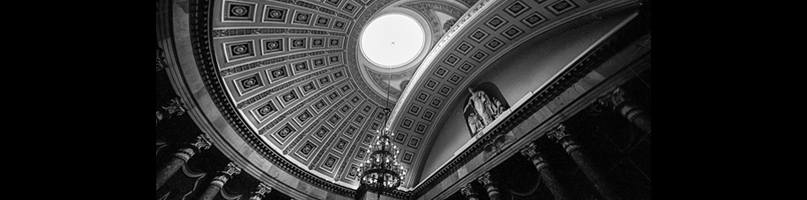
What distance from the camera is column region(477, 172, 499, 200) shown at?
7.65 m

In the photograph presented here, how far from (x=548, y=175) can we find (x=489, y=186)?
1459 mm

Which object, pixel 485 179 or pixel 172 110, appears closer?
pixel 172 110

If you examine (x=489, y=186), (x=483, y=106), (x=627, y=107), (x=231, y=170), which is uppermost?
(x=483, y=106)

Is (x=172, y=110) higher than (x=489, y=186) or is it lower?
higher

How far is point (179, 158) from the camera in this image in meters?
7.29

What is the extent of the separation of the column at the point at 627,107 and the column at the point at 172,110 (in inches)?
308

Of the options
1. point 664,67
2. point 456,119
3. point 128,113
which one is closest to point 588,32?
point 456,119

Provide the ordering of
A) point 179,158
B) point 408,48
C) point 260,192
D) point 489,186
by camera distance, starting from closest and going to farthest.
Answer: point 179,158 < point 489,186 < point 260,192 < point 408,48

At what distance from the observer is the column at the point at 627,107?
5.37 m

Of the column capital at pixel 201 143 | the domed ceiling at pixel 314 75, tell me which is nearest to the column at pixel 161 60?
the domed ceiling at pixel 314 75

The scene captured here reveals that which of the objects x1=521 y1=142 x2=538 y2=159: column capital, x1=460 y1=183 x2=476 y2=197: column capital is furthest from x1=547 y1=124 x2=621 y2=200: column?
x1=460 y1=183 x2=476 y2=197: column capital

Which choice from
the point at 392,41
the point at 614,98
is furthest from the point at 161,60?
the point at 392,41

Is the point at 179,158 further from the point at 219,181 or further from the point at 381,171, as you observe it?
the point at 381,171

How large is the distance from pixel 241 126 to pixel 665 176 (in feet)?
28.7
